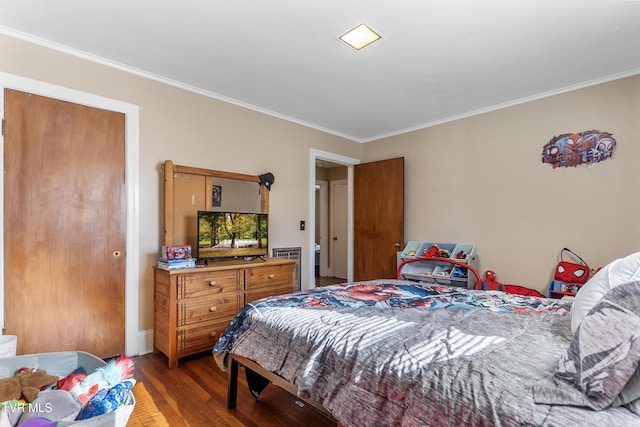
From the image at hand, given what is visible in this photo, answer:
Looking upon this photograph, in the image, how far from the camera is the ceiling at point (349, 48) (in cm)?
203

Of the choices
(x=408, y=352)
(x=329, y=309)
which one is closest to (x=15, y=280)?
(x=329, y=309)

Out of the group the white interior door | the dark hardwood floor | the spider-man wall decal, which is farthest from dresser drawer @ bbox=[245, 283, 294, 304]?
the white interior door

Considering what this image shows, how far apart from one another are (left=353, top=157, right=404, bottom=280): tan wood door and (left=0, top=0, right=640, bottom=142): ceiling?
1.22 meters

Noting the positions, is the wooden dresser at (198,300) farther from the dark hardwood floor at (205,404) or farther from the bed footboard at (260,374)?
the bed footboard at (260,374)

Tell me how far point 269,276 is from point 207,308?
670mm

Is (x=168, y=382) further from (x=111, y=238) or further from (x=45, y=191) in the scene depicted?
(x=45, y=191)

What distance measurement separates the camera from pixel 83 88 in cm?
261

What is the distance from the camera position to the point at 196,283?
273 centimetres

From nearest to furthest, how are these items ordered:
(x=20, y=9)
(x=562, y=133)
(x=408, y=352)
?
1. (x=408, y=352)
2. (x=20, y=9)
3. (x=562, y=133)

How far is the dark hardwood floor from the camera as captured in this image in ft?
6.18

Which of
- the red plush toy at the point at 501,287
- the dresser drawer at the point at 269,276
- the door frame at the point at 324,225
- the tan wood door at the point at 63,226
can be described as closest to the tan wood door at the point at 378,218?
the red plush toy at the point at 501,287

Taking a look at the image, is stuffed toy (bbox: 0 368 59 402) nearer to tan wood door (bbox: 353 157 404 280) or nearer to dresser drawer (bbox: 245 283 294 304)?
dresser drawer (bbox: 245 283 294 304)

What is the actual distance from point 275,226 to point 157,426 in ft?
7.81

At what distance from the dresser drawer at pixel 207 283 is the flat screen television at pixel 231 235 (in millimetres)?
285
